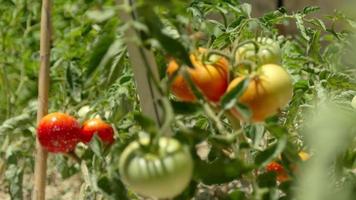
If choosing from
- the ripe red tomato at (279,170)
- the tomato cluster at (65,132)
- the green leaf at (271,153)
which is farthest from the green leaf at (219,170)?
the tomato cluster at (65,132)

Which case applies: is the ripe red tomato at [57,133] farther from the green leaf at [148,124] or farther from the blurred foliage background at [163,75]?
the green leaf at [148,124]

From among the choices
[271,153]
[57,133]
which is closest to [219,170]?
[271,153]

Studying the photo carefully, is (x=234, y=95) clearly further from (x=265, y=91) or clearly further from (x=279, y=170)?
(x=279, y=170)

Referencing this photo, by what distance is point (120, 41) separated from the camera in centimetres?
62

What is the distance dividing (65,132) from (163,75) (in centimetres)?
37

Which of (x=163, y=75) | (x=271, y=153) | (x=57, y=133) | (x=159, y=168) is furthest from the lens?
(x=57, y=133)

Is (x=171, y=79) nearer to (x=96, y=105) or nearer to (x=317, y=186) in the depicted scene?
(x=317, y=186)

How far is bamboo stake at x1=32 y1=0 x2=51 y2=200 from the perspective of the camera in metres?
1.17

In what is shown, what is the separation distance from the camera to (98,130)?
1.21 metres

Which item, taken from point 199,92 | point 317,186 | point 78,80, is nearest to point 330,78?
point 78,80

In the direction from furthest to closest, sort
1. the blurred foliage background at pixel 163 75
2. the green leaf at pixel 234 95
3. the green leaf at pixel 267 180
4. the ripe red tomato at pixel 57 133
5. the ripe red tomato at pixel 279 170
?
the ripe red tomato at pixel 57 133 → the ripe red tomato at pixel 279 170 → the green leaf at pixel 267 180 → the green leaf at pixel 234 95 → the blurred foliage background at pixel 163 75

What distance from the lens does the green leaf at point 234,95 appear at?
660mm

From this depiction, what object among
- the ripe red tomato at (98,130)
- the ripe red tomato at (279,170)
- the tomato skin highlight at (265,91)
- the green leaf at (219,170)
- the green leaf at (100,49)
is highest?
the green leaf at (100,49)

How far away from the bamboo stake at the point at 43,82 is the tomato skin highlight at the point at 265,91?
1.82 ft
